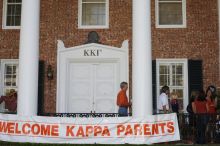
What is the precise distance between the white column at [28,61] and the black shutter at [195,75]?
6.70 metres

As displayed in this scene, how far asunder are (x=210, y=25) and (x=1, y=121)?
30.9 feet

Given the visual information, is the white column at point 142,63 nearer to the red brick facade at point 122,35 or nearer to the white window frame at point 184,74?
the white window frame at point 184,74

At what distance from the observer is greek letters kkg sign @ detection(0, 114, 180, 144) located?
12961 mm

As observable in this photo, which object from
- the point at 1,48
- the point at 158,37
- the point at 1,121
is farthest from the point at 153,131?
the point at 1,48

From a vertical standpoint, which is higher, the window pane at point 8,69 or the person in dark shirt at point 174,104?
the window pane at point 8,69

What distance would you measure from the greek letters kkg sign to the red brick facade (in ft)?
14.4

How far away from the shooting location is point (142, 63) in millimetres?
13273

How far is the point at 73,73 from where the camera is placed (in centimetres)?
1803

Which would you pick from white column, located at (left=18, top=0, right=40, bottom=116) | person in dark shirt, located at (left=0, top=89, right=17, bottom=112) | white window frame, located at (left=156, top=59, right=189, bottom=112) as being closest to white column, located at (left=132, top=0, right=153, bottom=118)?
white column, located at (left=18, top=0, right=40, bottom=116)

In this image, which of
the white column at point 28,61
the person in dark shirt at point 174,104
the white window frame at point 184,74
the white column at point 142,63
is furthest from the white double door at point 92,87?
the white column at point 142,63

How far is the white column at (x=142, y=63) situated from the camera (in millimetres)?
13141

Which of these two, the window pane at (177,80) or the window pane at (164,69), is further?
the window pane at (164,69)

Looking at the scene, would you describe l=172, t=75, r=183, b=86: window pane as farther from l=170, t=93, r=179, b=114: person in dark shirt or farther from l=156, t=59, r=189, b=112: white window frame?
Answer: l=170, t=93, r=179, b=114: person in dark shirt

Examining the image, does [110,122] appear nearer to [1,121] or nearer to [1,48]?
[1,121]
